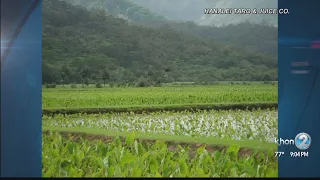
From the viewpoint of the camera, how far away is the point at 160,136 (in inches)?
159

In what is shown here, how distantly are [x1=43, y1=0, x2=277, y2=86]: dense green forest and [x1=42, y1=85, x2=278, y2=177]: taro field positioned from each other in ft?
0.41

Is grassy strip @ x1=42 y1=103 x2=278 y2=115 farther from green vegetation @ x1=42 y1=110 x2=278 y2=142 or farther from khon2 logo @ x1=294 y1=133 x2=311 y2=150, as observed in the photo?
khon2 logo @ x1=294 y1=133 x2=311 y2=150

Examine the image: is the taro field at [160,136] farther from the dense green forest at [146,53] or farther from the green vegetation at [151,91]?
the dense green forest at [146,53]

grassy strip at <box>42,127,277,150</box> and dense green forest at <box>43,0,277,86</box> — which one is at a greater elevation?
→ dense green forest at <box>43,0,277,86</box>

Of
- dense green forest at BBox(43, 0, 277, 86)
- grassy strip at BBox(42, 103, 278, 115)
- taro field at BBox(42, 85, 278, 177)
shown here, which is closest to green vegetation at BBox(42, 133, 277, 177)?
taro field at BBox(42, 85, 278, 177)

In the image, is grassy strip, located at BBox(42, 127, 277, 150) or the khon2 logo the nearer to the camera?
the khon2 logo

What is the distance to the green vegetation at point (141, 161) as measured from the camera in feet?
12.0

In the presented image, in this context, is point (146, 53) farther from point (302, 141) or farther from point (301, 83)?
point (302, 141)

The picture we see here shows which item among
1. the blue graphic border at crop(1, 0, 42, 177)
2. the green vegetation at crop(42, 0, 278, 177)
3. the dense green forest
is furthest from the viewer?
the dense green forest

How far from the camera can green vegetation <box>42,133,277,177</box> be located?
12.0 feet

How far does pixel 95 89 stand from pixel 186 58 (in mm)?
867

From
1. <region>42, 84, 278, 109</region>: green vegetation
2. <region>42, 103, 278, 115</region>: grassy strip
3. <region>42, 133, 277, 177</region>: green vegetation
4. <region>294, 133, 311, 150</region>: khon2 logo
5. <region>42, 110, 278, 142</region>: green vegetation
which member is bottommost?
<region>42, 133, 277, 177</region>: green vegetation

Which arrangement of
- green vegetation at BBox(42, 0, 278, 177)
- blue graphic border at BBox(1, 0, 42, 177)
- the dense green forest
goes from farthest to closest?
the dense green forest → green vegetation at BBox(42, 0, 278, 177) → blue graphic border at BBox(1, 0, 42, 177)

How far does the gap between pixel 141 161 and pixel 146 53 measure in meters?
0.97
